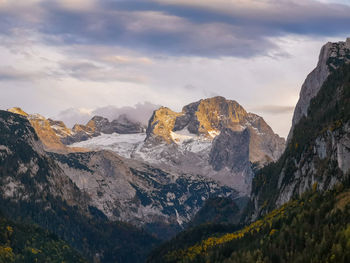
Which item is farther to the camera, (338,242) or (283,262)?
(283,262)

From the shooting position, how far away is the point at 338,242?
17562 centimetres

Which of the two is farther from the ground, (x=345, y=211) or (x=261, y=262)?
(x=345, y=211)

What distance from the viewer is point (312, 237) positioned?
192750mm

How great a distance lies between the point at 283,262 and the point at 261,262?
10914mm

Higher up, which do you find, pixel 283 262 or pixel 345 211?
pixel 345 211

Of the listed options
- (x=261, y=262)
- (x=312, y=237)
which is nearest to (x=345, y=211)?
(x=312, y=237)

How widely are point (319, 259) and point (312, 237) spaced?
69.6 ft

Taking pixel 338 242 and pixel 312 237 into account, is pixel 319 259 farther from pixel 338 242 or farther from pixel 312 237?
pixel 312 237

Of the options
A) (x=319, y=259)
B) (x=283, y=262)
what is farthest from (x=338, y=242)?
(x=283, y=262)

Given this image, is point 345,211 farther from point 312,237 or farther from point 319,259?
point 319,259

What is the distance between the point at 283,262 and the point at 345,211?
21.8 m

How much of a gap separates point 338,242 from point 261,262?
97.6 ft

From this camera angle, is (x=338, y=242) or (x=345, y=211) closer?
(x=338, y=242)

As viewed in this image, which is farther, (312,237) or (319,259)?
(312,237)
